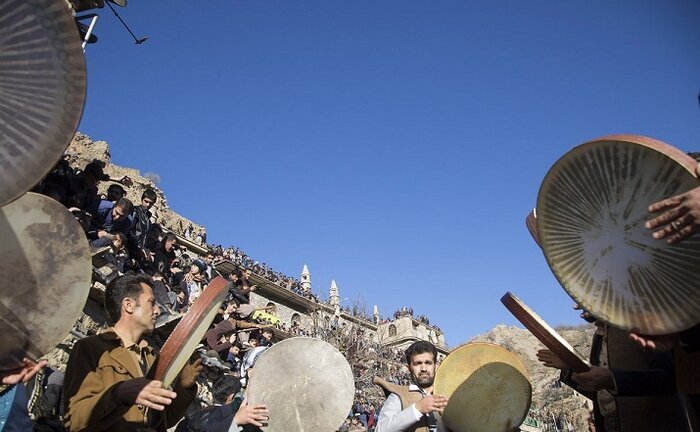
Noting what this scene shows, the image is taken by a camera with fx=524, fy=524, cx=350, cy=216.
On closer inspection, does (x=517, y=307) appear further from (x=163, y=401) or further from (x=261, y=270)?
(x=261, y=270)

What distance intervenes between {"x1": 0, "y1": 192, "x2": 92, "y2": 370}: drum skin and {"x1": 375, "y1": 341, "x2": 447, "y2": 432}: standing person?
2.14m

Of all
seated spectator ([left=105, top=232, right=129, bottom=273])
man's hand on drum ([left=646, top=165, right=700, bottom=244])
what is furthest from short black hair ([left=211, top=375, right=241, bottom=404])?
man's hand on drum ([left=646, top=165, right=700, bottom=244])

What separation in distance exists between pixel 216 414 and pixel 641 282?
3404 mm

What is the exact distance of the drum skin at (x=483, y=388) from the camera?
12.5 ft

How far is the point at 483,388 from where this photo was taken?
13.0ft

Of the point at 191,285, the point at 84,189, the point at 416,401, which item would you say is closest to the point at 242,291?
the point at 191,285

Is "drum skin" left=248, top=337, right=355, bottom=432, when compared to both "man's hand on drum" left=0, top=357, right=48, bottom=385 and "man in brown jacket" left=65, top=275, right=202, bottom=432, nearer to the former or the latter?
"man in brown jacket" left=65, top=275, right=202, bottom=432

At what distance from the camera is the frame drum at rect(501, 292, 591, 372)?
10.1 feet

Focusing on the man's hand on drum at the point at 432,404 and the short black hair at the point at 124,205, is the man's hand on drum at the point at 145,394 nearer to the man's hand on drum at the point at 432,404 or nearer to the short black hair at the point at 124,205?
the man's hand on drum at the point at 432,404

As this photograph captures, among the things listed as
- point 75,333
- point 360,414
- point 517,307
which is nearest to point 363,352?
point 360,414

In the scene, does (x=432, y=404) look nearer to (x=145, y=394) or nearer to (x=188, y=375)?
(x=188, y=375)

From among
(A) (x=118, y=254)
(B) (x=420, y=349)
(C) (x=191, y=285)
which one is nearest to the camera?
(B) (x=420, y=349)

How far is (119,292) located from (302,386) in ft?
4.59

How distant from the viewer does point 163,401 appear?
2322 mm
